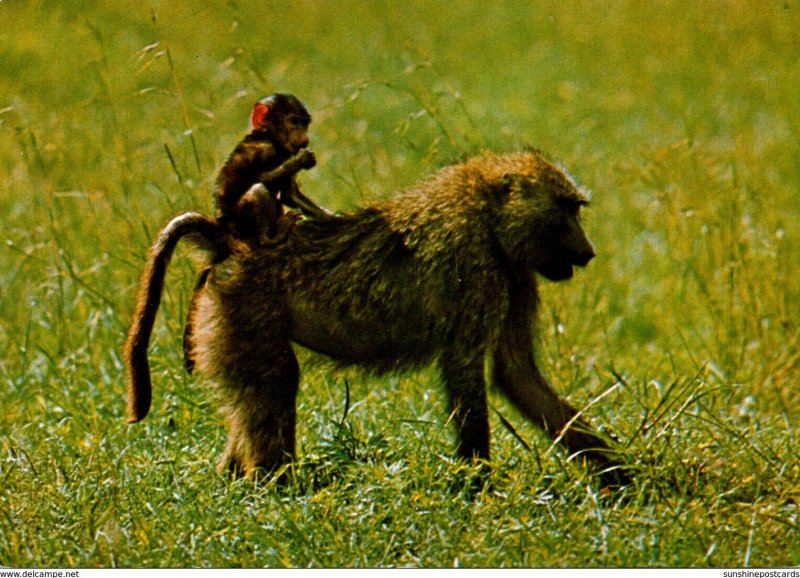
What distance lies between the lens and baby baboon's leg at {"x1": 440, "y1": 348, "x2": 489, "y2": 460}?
4039 mm

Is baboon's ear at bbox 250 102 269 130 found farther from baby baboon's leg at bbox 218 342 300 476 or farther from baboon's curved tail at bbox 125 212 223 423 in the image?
baby baboon's leg at bbox 218 342 300 476

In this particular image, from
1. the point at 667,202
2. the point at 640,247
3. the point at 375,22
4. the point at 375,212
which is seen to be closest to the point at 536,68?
the point at 375,22

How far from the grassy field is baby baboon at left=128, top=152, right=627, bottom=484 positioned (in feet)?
0.56

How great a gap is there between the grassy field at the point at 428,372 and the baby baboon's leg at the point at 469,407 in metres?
0.12

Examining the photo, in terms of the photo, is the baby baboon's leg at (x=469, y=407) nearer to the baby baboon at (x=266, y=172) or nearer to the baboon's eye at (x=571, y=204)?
the baboon's eye at (x=571, y=204)

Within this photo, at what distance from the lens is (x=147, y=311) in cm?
400

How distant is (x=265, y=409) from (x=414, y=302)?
24.6 inches

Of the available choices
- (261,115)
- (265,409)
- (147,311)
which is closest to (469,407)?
(265,409)

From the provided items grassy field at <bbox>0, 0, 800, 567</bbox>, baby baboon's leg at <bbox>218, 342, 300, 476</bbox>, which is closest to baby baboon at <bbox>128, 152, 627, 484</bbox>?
baby baboon's leg at <bbox>218, 342, 300, 476</bbox>

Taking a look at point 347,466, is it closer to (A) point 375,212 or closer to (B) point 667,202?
(A) point 375,212

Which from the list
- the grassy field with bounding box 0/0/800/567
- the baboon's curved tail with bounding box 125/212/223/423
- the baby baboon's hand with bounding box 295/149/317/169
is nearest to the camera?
the grassy field with bounding box 0/0/800/567

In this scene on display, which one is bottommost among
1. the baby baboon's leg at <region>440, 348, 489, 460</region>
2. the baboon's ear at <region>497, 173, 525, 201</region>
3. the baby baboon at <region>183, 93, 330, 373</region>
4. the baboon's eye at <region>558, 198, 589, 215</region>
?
the baby baboon's leg at <region>440, 348, 489, 460</region>

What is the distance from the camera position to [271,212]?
404 cm

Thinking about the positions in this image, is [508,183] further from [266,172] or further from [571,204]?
[266,172]
